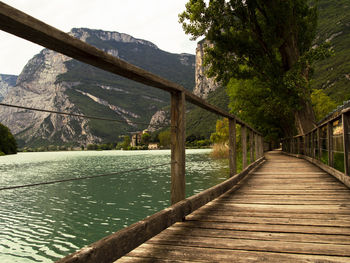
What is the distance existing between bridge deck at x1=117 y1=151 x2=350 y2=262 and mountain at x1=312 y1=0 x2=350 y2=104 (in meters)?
54.4

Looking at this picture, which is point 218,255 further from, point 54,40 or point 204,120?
point 204,120

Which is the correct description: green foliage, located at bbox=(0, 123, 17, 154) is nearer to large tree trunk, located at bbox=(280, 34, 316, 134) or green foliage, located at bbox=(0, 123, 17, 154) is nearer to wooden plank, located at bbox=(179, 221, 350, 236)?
wooden plank, located at bbox=(179, 221, 350, 236)

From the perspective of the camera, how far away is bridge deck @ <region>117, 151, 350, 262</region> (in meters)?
1.89

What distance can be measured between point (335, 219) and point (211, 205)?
1.39m

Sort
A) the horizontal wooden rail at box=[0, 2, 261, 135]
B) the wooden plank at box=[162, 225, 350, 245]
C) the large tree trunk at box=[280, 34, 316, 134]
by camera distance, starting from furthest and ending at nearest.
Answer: the large tree trunk at box=[280, 34, 316, 134] < the wooden plank at box=[162, 225, 350, 245] < the horizontal wooden rail at box=[0, 2, 261, 135]

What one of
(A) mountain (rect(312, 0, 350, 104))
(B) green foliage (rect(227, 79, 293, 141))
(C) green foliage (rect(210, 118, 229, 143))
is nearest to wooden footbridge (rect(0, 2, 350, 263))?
(B) green foliage (rect(227, 79, 293, 141))

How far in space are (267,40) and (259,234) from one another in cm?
1247

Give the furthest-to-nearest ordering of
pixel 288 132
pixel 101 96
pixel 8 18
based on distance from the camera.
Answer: pixel 101 96
pixel 288 132
pixel 8 18

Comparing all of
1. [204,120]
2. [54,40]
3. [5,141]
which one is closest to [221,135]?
[5,141]

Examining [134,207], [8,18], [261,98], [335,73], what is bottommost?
[134,207]

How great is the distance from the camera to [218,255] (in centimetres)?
191

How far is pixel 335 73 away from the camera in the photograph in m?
79.4

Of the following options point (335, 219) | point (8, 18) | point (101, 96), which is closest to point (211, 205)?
point (335, 219)

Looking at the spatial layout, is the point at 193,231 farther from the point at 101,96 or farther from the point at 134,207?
the point at 101,96
